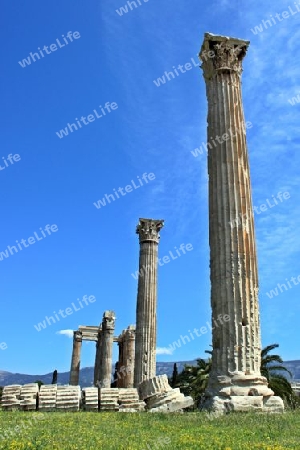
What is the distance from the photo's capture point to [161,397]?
15227mm

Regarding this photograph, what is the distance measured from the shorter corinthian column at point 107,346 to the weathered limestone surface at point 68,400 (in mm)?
23352

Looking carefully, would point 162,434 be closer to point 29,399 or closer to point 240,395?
point 240,395

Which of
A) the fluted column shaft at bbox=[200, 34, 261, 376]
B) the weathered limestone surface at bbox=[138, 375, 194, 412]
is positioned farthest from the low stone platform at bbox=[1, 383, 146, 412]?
the fluted column shaft at bbox=[200, 34, 261, 376]

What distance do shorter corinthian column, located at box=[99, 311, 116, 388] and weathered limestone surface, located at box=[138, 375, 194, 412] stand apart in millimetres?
22020

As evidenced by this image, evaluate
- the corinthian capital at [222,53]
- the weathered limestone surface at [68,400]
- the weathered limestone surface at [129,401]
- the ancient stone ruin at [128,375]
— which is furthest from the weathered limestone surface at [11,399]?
the corinthian capital at [222,53]

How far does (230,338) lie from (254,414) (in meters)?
2.21

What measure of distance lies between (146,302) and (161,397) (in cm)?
1006

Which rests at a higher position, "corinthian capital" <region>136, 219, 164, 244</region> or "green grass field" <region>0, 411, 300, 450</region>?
"corinthian capital" <region>136, 219, 164, 244</region>

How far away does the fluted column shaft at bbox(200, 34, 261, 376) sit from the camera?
41.4ft

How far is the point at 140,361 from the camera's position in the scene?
23891 millimetres

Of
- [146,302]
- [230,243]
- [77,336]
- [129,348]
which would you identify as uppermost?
[77,336]

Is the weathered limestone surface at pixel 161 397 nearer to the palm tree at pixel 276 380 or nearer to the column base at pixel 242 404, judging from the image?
the column base at pixel 242 404

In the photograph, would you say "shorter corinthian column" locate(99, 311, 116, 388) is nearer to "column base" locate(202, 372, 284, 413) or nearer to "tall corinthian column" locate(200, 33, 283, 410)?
"tall corinthian column" locate(200, 33, 283, 410)

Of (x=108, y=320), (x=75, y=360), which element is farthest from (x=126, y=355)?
(x=75, y=360)
